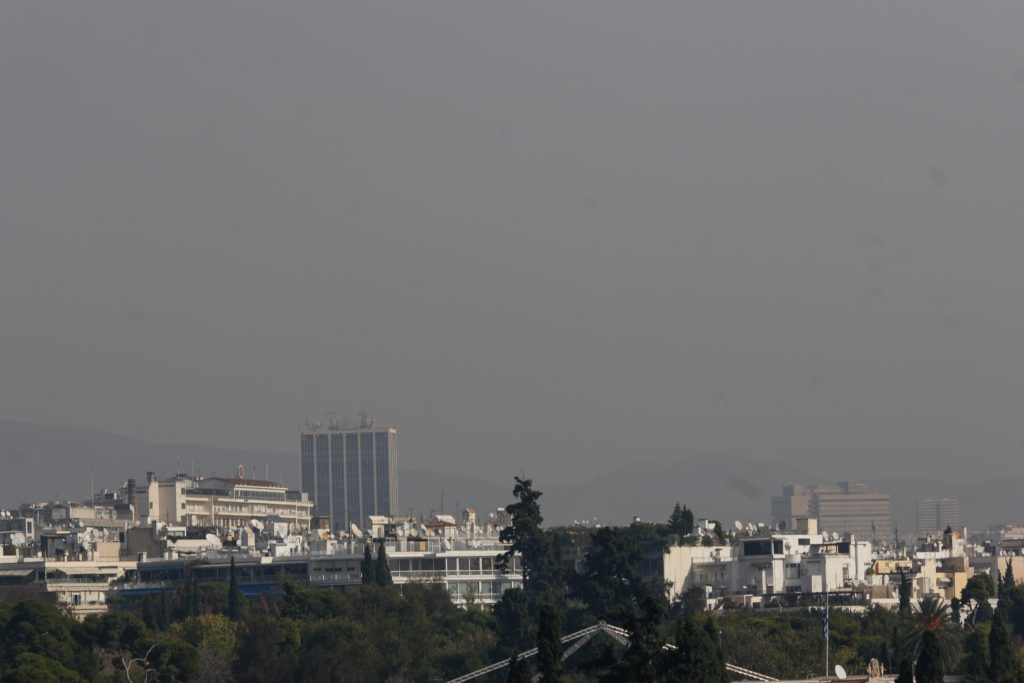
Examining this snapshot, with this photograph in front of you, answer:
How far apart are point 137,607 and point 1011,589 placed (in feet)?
230

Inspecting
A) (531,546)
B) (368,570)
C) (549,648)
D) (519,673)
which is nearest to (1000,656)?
(549,648)

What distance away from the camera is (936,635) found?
133 meters

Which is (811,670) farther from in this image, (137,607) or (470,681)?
(137,607)

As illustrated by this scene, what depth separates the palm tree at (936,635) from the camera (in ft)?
445

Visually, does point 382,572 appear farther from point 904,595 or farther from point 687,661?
point 687,661

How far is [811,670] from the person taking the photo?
130m

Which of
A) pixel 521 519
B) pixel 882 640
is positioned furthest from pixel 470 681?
pixel 521 519

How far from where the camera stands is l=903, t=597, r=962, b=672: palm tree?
136 metres

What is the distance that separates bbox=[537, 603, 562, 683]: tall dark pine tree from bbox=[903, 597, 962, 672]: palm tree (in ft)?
149

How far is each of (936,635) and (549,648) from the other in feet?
157

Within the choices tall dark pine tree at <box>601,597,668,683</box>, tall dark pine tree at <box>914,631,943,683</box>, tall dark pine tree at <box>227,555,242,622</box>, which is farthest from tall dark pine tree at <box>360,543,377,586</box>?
tall dark pine tree at <box>601,597,668,683</box>

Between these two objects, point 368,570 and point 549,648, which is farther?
point 368,570

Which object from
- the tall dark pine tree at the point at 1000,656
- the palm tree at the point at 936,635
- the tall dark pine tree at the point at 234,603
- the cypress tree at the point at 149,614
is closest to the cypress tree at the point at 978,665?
the tall dark pine tree at the point at 1000,656

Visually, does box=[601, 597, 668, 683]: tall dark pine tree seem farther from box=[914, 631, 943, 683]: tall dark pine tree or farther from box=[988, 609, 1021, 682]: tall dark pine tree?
box=[988, 609, 1021, 682]: tall dark pine tree
